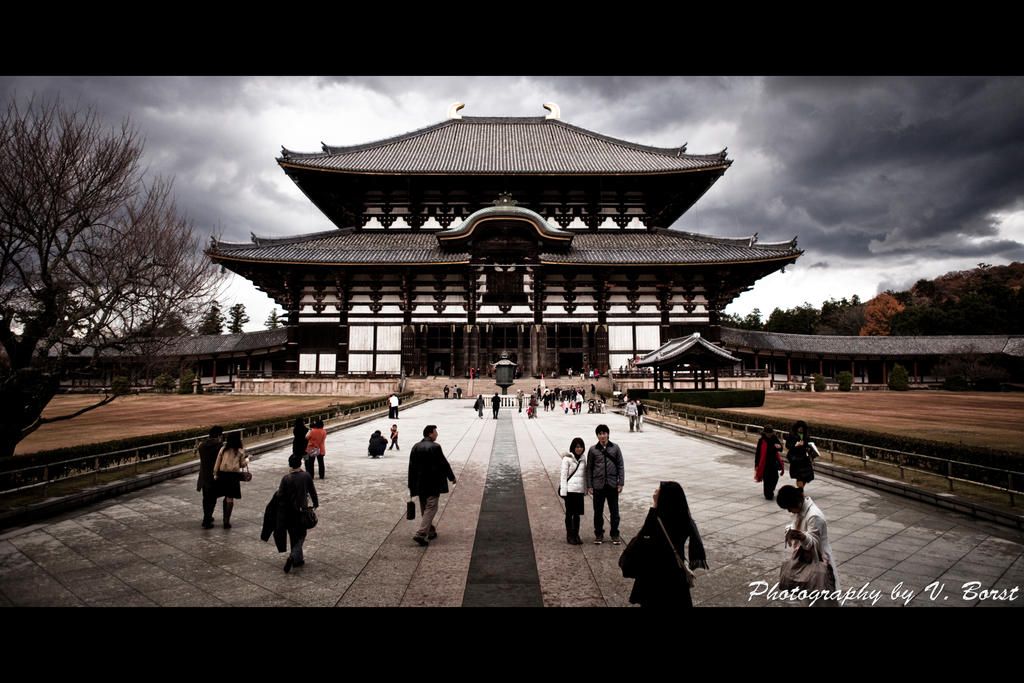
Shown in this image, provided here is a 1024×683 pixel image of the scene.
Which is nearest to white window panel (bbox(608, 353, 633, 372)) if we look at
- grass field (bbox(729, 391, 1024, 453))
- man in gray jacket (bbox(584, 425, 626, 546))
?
grass field (bbox(729, 391, 1024, 453))

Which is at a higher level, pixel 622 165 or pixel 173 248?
pixel 622 165

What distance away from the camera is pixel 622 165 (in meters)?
35.0

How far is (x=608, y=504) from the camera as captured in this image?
6012 millimetres

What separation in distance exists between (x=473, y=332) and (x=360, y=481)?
22.8 metres

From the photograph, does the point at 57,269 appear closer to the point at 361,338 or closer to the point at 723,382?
the point at 361,338

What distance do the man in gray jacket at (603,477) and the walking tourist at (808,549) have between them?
6.96ft

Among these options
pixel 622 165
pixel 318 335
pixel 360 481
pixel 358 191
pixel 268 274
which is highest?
pixel 622 165

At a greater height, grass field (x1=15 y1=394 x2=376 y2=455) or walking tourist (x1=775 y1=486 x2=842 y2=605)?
walking tourist (x1=775 y1=486 x2=842 y2=605)

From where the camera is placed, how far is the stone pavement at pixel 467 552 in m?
4.27

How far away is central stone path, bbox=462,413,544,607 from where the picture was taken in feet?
13.7

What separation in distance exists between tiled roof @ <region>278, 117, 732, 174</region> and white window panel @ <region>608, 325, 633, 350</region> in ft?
39.5

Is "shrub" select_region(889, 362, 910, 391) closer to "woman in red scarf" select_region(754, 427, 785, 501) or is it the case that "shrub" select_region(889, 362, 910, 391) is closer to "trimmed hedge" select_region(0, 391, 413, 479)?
"woman in red scarf" select_region(754, 427, 785, 501)
